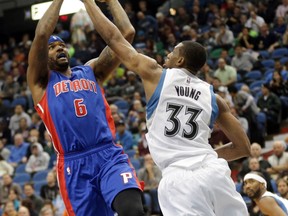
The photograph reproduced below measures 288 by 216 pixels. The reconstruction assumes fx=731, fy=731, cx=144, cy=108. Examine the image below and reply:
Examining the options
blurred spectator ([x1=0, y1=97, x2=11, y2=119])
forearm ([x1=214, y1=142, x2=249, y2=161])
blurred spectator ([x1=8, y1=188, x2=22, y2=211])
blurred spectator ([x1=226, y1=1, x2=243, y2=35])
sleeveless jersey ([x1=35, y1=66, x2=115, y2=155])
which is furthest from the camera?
blurred spectator ([x1=226, y1=1, x2=243, y2=35])

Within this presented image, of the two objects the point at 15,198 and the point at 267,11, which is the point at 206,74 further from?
the point at 15,198

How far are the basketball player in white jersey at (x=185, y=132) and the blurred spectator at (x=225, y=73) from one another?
10.7 meters

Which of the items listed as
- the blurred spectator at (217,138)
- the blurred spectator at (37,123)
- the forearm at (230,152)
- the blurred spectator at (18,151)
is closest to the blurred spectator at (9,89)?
the blurred spectator at (37,123)

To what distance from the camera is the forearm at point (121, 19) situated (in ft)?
22.1

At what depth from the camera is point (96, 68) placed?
276 inches

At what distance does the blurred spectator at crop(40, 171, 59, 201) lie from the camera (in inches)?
554

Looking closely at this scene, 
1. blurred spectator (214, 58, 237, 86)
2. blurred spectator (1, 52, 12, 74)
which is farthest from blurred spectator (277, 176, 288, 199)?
blurred spectator (1, 52, 12, 74)

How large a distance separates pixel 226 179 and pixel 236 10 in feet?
47.5

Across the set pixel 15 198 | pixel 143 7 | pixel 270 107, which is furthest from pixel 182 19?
pixel 15 198

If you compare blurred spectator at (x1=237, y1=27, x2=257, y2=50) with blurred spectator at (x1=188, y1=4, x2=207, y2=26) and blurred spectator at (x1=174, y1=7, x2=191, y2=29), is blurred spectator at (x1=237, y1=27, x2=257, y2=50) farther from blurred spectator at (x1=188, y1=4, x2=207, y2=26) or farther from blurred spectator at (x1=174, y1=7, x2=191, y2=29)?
blurred spectator at (x1=174, y1=7, x2=191, y2=29)

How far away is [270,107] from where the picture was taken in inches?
593

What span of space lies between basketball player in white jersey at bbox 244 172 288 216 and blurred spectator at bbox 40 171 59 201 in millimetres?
6106

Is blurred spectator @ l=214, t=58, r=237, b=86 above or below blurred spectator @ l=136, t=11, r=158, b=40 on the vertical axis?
above

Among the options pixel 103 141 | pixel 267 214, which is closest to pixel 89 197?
pixel 103 141
